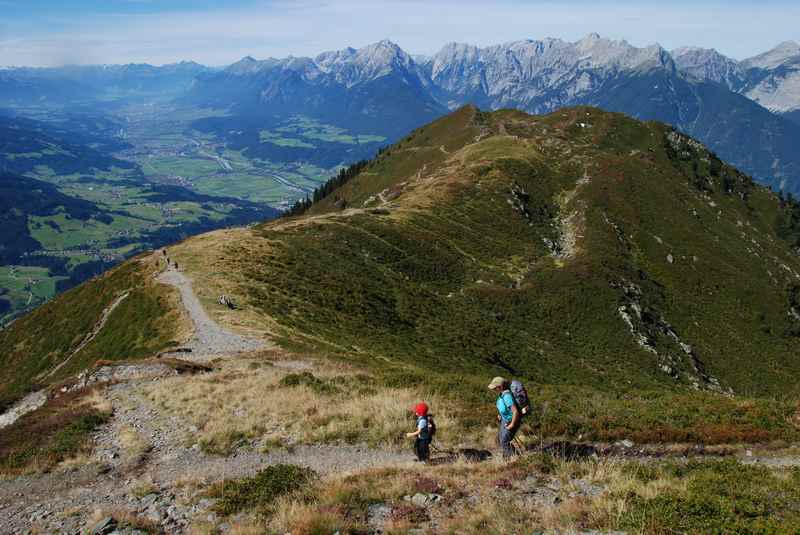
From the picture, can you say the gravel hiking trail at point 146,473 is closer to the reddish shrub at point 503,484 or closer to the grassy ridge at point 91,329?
the reddish shrub at point 503,484

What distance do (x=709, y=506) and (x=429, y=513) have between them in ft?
21.1

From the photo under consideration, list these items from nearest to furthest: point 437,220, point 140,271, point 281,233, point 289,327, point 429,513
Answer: point 429,513
point 289,327
point 140,271
point 281,233
point 437,220

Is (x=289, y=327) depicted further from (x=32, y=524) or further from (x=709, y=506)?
(x=709, y=506)

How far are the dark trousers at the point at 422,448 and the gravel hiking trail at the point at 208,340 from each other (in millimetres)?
24919

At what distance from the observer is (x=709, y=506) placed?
1117 centimetres

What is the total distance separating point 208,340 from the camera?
41.8 meters

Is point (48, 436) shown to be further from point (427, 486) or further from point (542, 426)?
point (542, 426)

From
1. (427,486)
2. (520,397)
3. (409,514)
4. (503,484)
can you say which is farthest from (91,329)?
(503,484)

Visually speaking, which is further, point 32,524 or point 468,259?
point 468,259

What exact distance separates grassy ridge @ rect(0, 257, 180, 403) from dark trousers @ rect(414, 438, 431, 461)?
103 ft

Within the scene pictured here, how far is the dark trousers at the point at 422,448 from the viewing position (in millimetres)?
17031

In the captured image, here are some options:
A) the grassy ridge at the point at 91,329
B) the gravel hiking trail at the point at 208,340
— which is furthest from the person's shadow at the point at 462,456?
the grassy ridge at the point at 91,329

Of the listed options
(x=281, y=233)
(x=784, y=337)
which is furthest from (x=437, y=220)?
(x=784, y=337)

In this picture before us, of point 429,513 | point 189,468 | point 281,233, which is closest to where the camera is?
point 429,513
